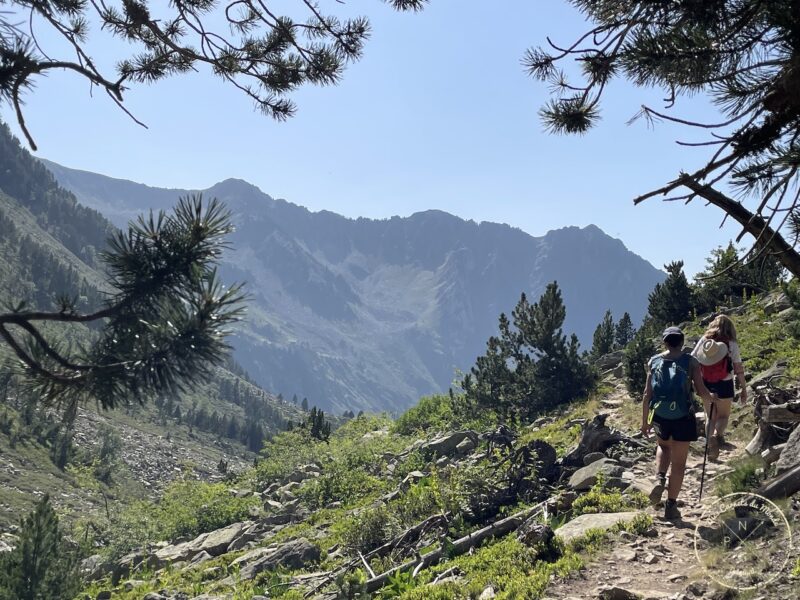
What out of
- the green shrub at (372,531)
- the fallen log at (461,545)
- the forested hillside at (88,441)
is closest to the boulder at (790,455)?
the fallen log at (461,545)

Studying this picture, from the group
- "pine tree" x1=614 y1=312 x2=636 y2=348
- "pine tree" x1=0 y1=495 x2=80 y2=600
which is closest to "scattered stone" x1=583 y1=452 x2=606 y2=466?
"pine tree" x1=0 y1=495 x2=80 y2=600

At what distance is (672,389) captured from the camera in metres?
7.49

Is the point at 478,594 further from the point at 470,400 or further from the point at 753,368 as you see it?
the point at 470,400

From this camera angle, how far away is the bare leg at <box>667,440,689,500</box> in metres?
7.35

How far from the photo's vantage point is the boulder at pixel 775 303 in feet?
59.8

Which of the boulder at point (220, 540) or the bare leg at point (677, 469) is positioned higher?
the bare leg at point (677, 469)

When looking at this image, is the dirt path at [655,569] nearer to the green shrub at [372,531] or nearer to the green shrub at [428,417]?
the green shrub at [372,531]

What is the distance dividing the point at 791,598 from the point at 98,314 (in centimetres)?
556

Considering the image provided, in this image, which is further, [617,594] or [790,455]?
[790,455]

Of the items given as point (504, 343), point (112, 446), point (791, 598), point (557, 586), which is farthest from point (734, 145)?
point (112, 446)

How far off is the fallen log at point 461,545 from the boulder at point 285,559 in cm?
289

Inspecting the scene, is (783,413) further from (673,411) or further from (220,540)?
(220,540)

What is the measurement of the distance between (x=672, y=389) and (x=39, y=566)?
14.7 meters

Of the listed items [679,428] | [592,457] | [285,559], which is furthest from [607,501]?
[285,559]
